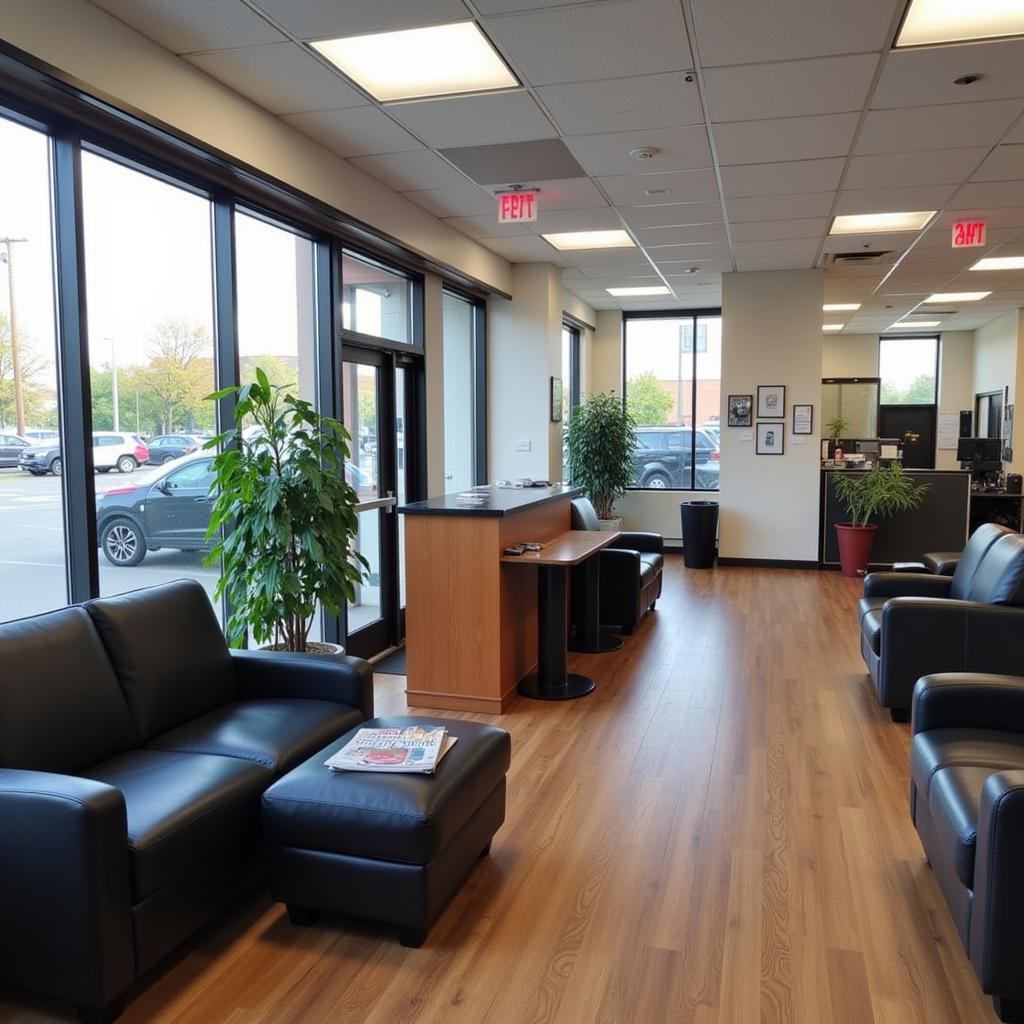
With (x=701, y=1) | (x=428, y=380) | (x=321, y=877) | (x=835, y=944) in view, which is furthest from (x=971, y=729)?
(x=428, y=380)

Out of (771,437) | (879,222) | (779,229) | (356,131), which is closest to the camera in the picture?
(356,131)

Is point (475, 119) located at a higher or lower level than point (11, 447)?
higher

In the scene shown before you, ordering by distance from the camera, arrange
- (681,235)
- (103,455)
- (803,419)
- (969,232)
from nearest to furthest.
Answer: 1. (103,455)
2. (969,232)
3. (681,235)
4. (803,419)

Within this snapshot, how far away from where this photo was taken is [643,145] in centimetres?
445

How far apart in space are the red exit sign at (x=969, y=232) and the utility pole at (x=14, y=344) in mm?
5822

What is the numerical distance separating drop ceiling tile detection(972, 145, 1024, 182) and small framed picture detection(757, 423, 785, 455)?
11.7ft

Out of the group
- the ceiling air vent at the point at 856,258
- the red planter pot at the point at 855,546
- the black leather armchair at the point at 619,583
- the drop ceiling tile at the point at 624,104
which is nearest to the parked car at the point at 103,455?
the drop ceiling tile at the point at 624,104

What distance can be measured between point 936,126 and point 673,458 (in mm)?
6287

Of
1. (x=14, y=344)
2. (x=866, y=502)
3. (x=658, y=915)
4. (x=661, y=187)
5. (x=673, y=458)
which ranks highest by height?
(x=661, y=187)

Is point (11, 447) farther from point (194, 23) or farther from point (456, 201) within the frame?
point (456, 201)

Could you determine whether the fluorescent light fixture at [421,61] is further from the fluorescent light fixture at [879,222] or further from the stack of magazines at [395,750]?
the fluorescent light fixture at [879,222]

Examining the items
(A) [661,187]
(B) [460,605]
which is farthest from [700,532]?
(B) [460,605]

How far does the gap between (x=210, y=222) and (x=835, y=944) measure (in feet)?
12.5

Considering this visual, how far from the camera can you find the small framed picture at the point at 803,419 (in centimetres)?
832
